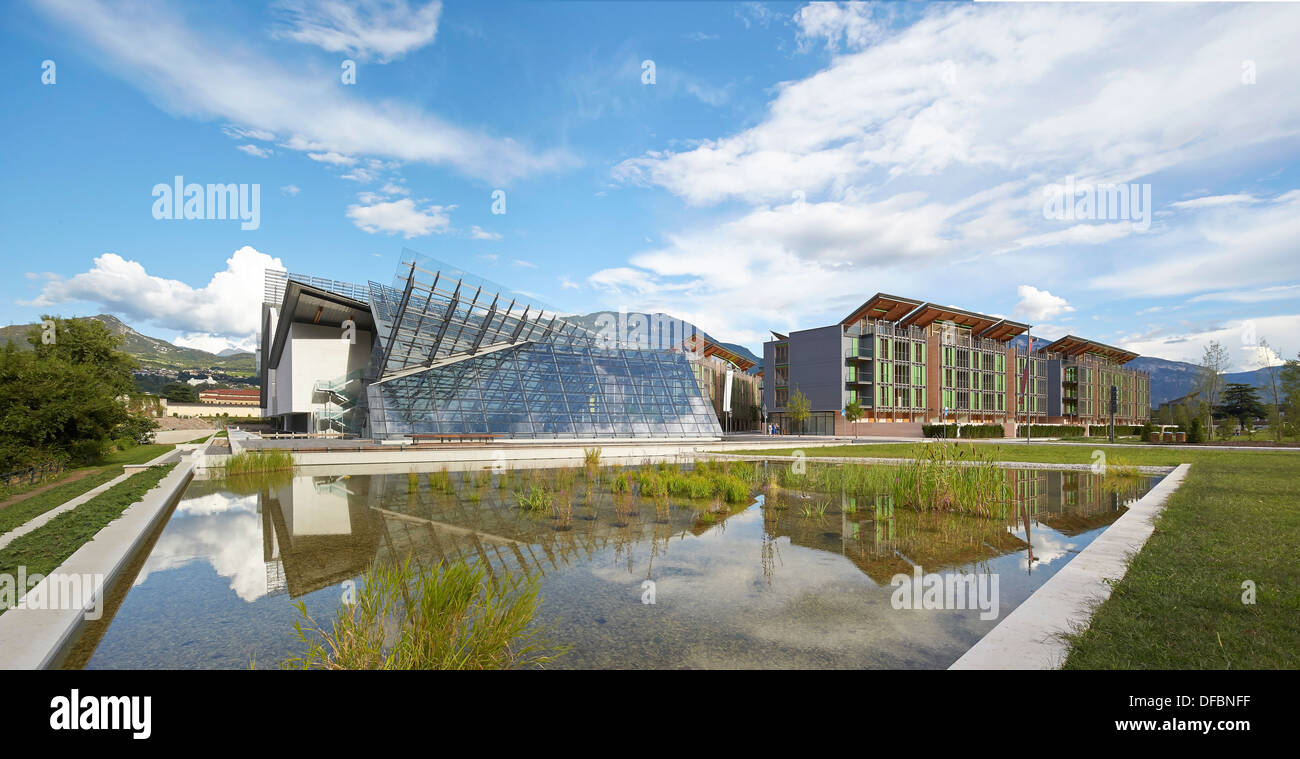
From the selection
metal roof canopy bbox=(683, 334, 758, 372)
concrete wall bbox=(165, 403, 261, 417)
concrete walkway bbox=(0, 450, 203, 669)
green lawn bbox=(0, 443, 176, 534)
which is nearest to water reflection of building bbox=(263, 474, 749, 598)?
concrete walkway bbox=(0, 450, 203, 669)

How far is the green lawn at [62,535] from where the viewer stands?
23.3 ft

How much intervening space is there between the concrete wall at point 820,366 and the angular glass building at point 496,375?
895 inches

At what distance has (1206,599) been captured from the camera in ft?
17.2

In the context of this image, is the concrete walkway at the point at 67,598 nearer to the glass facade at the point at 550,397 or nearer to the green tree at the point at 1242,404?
the glass facade at the point at 550,397

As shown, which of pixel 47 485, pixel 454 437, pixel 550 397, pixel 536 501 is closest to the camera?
pixel 536 501

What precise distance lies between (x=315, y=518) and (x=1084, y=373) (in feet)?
303

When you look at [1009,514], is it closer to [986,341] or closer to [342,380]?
[342,380]

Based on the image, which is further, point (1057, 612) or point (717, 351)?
point (717, 351)

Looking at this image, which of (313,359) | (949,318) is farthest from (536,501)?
(949,318)

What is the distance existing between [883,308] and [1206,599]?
56194 mm

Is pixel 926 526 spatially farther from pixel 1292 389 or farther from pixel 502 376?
pixel 1292 389

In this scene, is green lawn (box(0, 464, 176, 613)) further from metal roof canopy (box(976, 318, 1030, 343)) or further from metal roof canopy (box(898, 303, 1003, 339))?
metal roof canopy (box(976, 318, 1030, 343))

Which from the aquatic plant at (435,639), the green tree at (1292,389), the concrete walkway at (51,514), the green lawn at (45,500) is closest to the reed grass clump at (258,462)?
the concrete walkway at (51,514)
